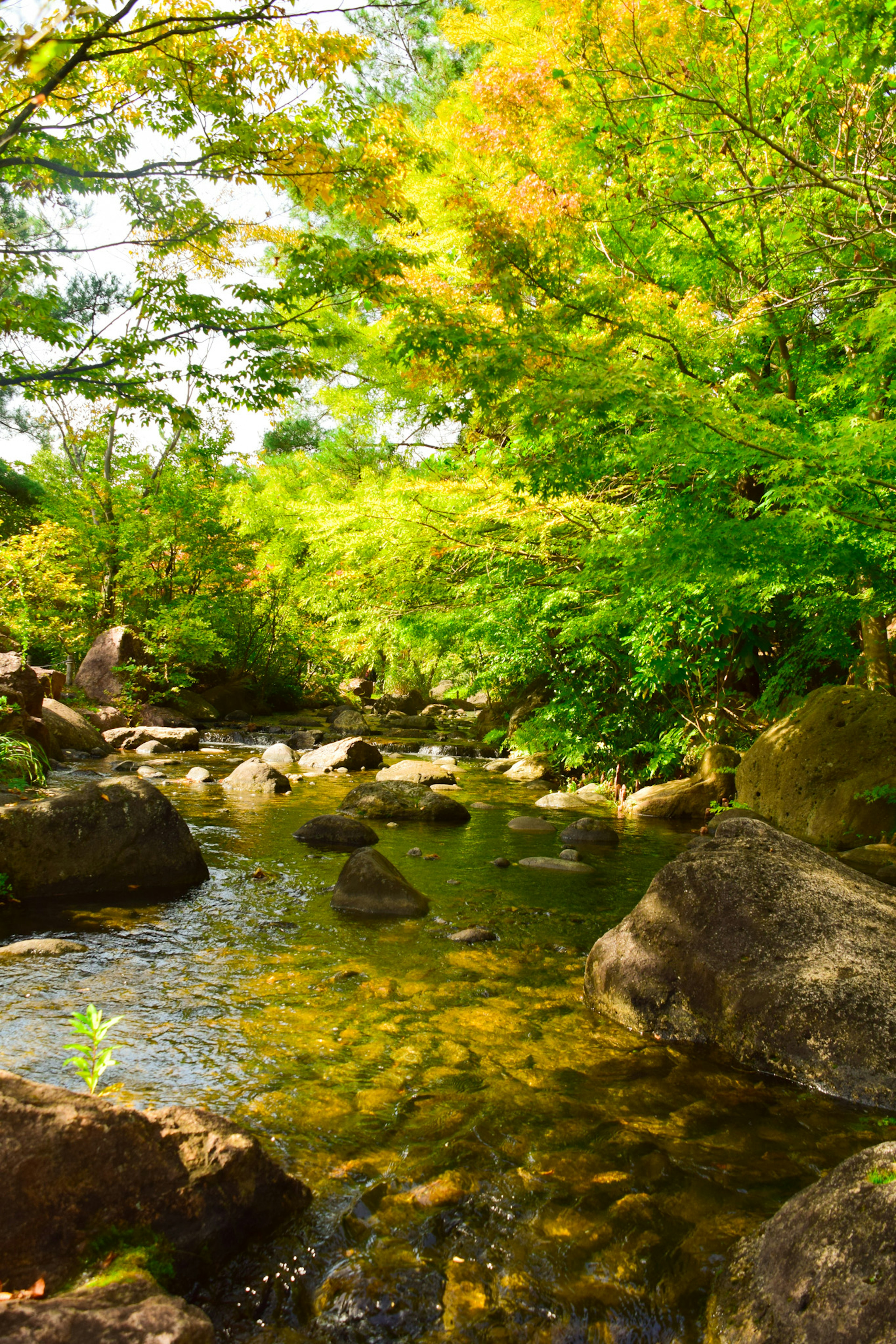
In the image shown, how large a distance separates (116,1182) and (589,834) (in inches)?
295

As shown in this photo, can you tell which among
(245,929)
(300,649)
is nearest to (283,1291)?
(245,929)

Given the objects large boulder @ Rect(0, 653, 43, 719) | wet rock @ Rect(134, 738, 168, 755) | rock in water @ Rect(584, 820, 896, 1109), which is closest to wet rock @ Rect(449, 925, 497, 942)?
rock in water @ Rect(584, 820, 896, 1109)

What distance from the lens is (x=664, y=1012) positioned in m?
4.14

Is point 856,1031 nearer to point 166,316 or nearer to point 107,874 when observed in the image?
point 107,874

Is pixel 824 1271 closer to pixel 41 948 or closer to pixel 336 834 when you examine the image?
pixel 41 948

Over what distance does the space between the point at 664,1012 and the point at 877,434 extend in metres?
3.82

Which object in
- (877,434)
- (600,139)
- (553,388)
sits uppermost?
(600,139)

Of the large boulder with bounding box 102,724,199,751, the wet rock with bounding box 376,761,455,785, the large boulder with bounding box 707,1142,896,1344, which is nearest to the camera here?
the large boulder with bounding box 707,1142,896,1344

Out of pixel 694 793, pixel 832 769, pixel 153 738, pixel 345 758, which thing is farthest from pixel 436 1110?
pixel 153 738

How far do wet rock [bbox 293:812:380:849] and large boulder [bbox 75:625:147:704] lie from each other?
1094cm

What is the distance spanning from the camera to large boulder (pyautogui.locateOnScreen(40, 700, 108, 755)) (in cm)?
1340

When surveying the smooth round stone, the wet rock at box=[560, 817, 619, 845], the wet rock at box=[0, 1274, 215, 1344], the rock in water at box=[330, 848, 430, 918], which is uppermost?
the wet rock at box=[0, 1274, 215, 1344]

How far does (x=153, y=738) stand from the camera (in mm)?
15359

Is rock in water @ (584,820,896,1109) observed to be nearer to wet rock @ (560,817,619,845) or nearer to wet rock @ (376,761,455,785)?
wet rock @ (560,817,619,845)
